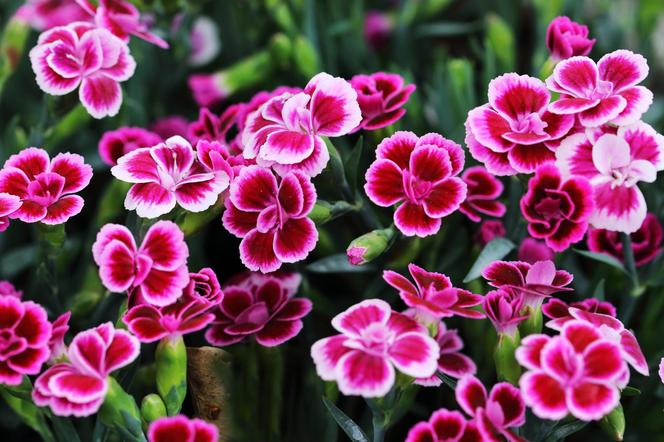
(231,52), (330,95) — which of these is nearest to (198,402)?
(330,95)

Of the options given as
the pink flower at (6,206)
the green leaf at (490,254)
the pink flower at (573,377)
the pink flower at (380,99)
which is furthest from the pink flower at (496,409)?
the pink flower at (6,206)

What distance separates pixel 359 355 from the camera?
0.53m

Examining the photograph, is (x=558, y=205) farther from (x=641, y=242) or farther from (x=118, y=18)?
(x=118, y=18)

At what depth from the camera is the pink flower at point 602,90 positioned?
23.9 inches

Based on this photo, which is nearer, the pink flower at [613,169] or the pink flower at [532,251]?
the pink flower at [613,169]

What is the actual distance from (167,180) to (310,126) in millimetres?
115

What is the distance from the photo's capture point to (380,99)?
685 millimetres

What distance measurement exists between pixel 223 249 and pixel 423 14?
510 millimetres

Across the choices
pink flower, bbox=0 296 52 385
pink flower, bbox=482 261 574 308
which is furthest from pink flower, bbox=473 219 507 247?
pink flower, bbox=0 296 52 385

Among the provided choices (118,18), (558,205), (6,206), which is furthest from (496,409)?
(118,18)

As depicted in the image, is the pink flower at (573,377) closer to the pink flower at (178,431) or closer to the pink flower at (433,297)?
the pink flower at (433,297)

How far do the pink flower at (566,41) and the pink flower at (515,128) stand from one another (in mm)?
83

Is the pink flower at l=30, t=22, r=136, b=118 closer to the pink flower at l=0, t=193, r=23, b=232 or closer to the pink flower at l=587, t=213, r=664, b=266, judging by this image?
the pink flower at l=0, t=193, r=23, b=232

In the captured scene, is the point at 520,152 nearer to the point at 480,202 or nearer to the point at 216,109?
the point at 480,202
